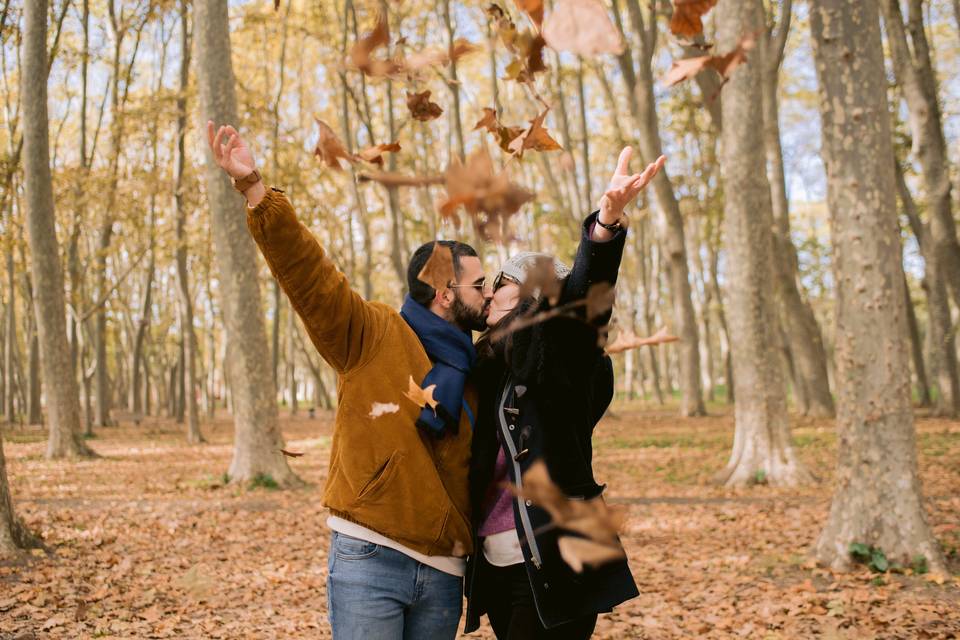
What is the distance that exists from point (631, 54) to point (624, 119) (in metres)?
10.4

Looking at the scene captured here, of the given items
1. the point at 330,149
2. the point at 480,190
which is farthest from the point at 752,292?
the point at 480,190

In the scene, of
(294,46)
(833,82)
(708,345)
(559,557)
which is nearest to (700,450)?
(833,82)

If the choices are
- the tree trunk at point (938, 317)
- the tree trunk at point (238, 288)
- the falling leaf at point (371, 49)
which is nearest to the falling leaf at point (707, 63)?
the falling leaf at point (371, 49)

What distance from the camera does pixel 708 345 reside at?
3494cm

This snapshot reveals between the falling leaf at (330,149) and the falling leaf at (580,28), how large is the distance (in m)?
0.66

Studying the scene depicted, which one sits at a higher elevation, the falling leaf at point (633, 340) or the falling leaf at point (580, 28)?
the falling leaf at point (580, 28)

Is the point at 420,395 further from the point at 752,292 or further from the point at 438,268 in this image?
the point at 752,292

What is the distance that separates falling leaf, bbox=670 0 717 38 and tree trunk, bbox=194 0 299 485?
9.44 meters

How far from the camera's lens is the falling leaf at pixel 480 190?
1.67 m

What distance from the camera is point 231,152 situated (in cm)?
210

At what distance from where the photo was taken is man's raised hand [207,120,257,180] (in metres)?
2.07

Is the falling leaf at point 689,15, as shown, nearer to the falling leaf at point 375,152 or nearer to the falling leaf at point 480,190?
the falling leaf at point 480,190

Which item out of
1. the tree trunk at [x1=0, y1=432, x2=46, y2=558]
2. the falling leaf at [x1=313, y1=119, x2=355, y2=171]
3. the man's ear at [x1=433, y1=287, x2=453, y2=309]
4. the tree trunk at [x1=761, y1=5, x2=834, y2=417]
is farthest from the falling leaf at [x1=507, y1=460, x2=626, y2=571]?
the tree trunk at [x1=761, y1=5, x2=834, y2=417]

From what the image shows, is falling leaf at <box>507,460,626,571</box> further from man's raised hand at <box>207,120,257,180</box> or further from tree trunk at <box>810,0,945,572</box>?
tree trunk at <box>810,0,945,572</box>
